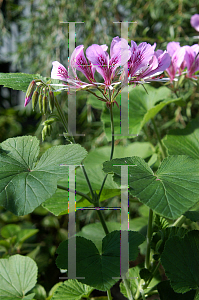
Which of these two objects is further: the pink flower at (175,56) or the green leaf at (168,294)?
Result: the pink flower at (175,56)

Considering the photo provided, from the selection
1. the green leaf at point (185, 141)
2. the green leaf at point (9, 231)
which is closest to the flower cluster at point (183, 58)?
the green leaf at point (185, 141)

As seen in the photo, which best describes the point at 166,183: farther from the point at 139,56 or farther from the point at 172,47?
the point at 172,47

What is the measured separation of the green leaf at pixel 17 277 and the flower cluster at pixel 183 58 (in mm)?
571

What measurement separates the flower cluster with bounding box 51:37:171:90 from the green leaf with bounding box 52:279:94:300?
0.42 m

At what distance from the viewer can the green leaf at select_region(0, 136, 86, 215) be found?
1.38 feet

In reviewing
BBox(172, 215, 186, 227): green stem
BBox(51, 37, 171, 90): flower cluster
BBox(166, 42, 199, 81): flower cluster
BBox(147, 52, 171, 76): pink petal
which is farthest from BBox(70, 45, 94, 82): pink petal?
BBox(172, 215, 186, 227): green stem

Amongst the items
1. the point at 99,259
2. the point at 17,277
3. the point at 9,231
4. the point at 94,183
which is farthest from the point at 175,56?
the point at 9,231

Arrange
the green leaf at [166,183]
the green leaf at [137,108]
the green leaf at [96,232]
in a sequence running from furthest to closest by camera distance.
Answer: the green leaf at [137,108], the green leaf at [96,232], the green leaf at [166,183]

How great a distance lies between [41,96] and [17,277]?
15.9 inches

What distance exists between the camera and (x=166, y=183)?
440 mm

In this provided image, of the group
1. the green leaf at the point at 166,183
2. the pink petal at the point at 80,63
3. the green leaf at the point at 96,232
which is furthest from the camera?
the green leaf at the point at 96,232

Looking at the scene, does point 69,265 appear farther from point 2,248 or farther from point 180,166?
point 2,248

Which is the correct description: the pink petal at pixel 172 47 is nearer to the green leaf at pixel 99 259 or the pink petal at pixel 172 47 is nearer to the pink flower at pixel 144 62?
the pink flower at pixel 144 62

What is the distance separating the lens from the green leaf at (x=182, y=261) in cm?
48
